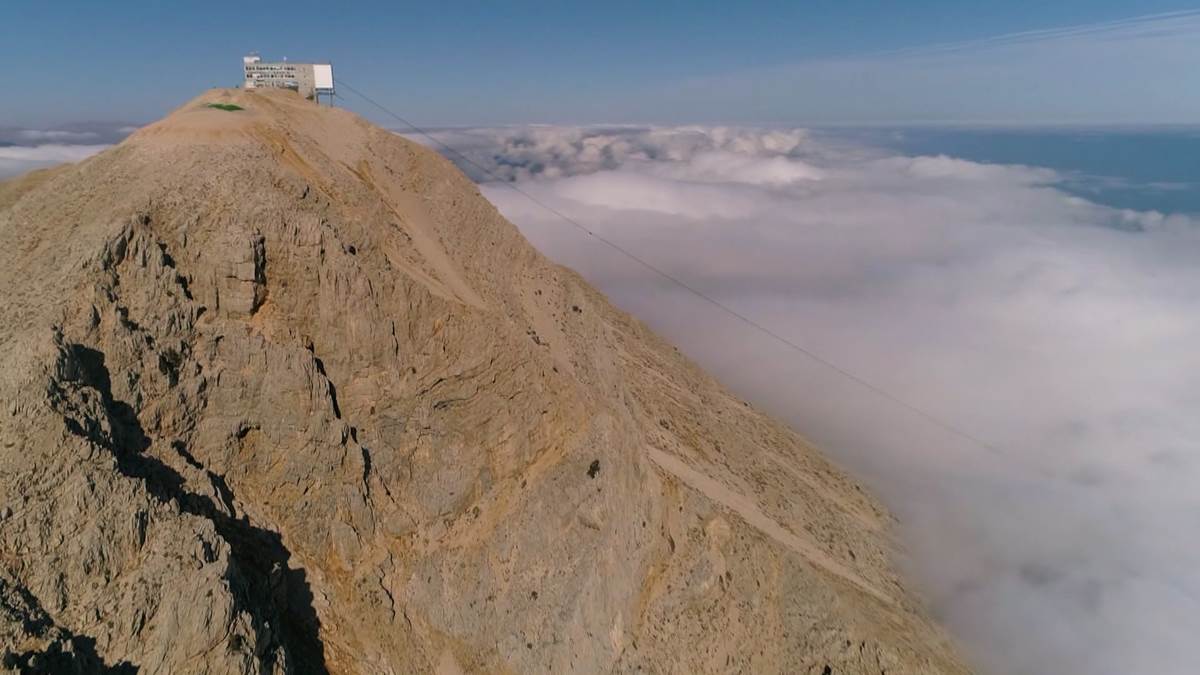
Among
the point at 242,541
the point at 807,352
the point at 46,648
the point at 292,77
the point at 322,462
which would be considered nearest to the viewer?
the point at 46,648

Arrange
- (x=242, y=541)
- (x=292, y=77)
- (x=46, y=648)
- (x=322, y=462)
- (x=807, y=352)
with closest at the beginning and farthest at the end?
1. (x=46, y=648)
2. (x=242, y=541)
3. (x=322, y=462)
4. (x=292, y=77)
5. (x=807, y=352)

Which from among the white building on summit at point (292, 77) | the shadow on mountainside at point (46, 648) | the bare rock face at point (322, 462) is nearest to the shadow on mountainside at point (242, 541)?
the bare rock face at point (322, 462)

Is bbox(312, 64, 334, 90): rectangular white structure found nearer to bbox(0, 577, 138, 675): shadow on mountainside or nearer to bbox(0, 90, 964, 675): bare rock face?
bbox(0, 90, 964, 675): bare rock face

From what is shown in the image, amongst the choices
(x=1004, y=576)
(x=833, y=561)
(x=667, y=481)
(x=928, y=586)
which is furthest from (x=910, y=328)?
(x=667, y=481)

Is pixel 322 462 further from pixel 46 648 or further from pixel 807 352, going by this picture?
pixel 807 352

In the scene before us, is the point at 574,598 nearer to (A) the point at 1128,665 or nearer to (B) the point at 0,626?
(B) the point at 0,626

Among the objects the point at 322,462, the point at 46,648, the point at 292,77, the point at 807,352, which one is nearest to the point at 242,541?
the point at 322,462

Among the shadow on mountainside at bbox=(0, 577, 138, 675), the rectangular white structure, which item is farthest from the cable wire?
the shadow on mountainside at bbox=(0, 577, 138, 675)
